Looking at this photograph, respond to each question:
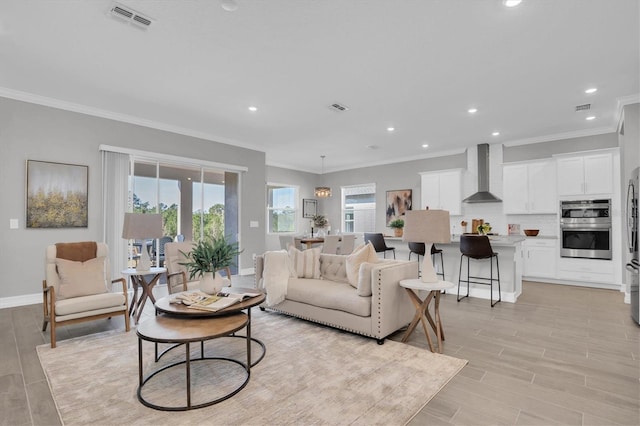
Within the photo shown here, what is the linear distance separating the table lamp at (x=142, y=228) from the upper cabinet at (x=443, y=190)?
240 inches

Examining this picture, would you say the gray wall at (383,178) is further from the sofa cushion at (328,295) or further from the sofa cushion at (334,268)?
the sofa cushion at (328,295)

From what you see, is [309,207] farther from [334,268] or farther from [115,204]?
[334,268]

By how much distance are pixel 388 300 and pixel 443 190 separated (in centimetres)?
528

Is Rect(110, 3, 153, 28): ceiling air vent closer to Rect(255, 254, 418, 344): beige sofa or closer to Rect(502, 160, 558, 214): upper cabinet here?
Rect(255, 254, 418, 344): beige sofa

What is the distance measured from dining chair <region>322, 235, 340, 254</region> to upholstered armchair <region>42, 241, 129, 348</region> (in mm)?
3765

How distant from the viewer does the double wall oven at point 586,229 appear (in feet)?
18.6

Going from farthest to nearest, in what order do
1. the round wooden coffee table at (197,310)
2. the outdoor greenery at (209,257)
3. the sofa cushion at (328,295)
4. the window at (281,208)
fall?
the window at (281,208) → the sofa cushion at (328,295) → the outdoor greenery at (209,257) → the round wooden coffee table at (197,310)

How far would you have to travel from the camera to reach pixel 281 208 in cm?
952

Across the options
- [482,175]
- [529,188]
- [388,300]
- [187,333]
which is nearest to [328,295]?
[388,300]

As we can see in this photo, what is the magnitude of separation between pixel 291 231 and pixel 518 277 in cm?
614

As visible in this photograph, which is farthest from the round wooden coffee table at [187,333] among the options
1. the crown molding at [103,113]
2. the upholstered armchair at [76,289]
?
the crown molding at [103,113]

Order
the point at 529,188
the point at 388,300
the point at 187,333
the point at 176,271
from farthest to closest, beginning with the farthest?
the point at 529,188, the point at 176,271, the point at 388,300, the point at 187,333

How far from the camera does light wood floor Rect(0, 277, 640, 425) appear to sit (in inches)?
78.5

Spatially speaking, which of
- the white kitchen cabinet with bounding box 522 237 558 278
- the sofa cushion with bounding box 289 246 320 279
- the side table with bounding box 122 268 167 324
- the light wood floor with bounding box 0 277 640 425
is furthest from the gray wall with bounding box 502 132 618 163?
the side table with bounding box 122 268 167 324
